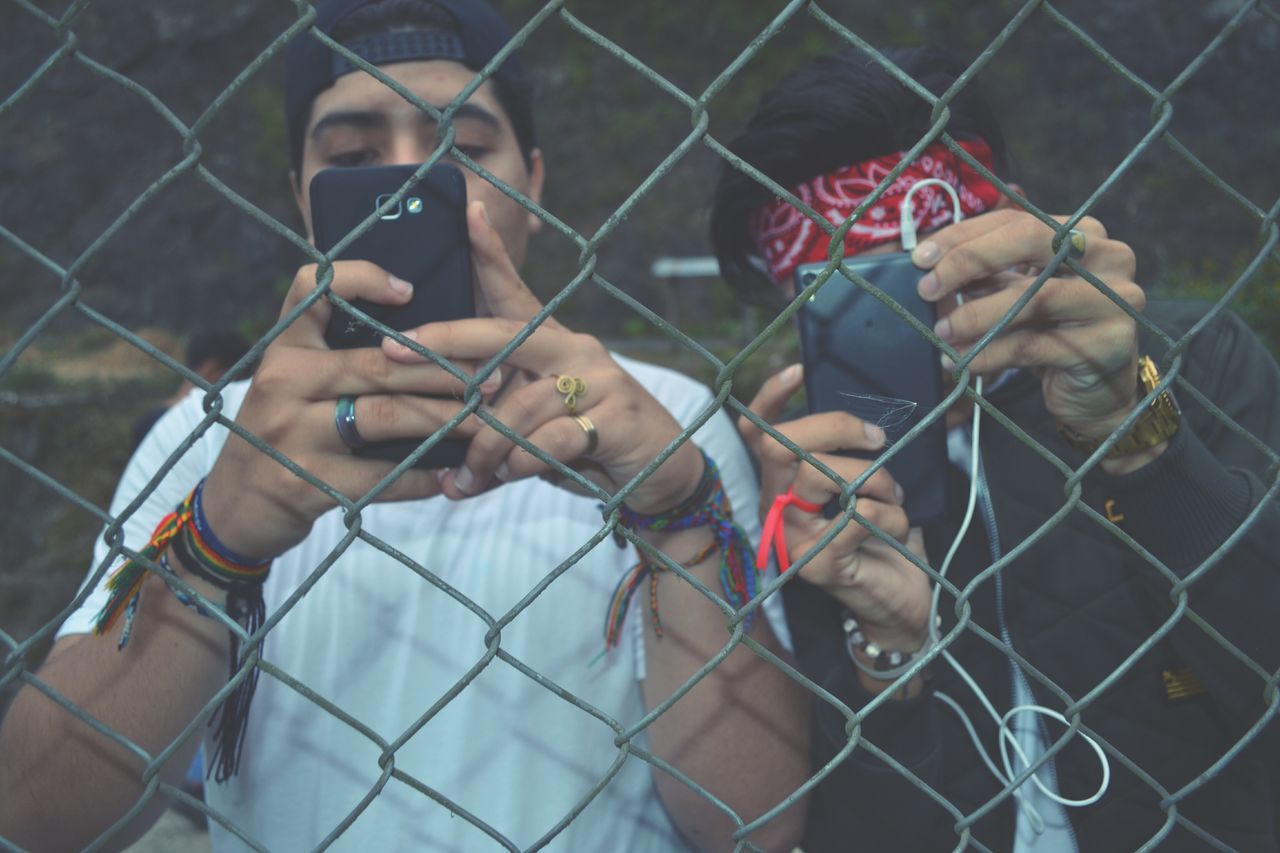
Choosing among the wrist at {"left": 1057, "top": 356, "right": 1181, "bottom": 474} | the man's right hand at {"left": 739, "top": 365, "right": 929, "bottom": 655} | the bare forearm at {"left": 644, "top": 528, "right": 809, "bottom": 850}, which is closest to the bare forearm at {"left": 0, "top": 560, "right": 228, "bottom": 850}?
the bare forearm at {"left": 644, "top": 528, "right": 809, "bottom": 850}

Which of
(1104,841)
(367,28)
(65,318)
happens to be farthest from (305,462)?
(65,318)

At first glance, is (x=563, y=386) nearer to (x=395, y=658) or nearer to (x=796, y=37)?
(x=395, y=658)

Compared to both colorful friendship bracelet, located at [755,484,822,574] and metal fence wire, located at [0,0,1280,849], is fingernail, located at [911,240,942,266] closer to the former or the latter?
metal fence wire, located at [0,0,1280,849]

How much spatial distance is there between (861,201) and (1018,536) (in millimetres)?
543

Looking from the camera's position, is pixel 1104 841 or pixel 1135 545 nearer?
pixel 1135 545

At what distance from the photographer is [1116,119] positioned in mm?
16766

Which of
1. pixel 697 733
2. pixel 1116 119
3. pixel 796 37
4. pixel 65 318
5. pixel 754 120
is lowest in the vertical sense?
pixel 65 318

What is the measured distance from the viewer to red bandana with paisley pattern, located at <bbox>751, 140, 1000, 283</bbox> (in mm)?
1411

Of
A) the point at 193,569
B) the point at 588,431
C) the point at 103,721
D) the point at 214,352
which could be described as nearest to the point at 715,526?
the point at 588,431

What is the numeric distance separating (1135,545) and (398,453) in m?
0.79

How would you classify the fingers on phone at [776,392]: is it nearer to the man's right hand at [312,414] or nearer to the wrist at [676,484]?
the wrist at [676,484]

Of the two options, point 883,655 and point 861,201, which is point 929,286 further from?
point 883,655

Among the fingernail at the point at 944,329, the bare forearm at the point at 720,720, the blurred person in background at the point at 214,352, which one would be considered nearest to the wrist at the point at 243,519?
the bare forearm at the point at 720,720

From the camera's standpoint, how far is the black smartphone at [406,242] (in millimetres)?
1068
